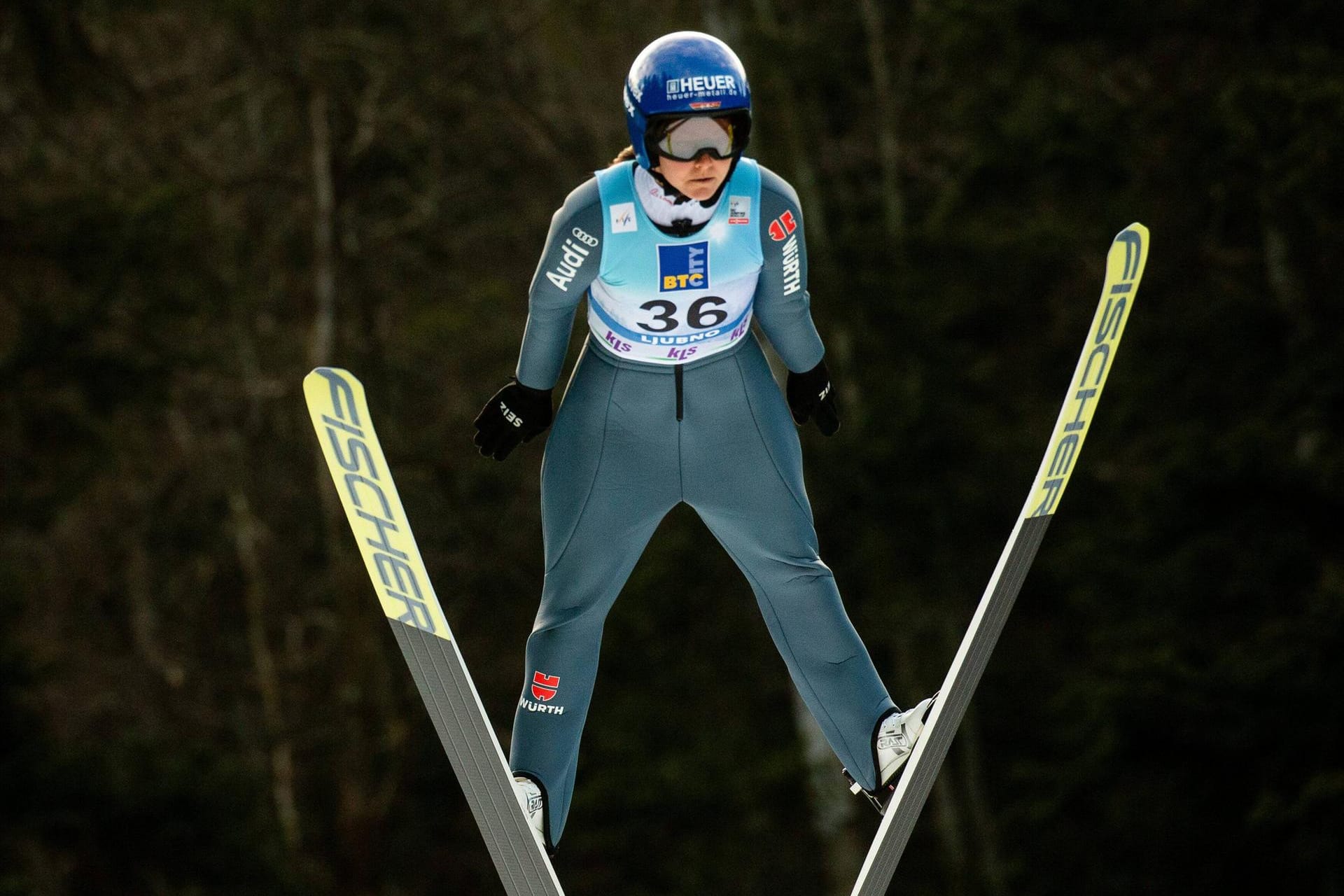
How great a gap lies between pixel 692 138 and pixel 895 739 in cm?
127

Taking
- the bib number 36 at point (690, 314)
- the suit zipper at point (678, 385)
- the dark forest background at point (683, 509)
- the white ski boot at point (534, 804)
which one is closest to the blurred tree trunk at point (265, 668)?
the dark forest background at point (683, 509)

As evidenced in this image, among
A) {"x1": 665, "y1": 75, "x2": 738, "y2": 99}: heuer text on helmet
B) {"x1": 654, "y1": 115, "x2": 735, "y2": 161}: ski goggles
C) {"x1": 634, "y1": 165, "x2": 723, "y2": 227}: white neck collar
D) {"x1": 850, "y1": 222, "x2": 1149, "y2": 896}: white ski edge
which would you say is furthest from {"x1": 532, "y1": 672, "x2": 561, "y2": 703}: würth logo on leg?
{"x1": 665, "y1": 75, "x2": 738, "y2": 99}: heuer text on helmet

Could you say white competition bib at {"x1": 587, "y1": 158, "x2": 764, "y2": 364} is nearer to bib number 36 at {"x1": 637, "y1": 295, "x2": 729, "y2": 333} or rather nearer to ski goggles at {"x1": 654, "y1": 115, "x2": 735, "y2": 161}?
bib number 36 at {"x1": 637, "y1": 295, "x2": 729, "y2": 333}

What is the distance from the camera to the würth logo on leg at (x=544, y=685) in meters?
3.49

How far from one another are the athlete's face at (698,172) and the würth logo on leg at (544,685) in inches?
39.0

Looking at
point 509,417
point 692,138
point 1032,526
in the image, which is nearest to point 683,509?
point 1032,526

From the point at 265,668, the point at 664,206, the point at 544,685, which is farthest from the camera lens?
the point at 265,668

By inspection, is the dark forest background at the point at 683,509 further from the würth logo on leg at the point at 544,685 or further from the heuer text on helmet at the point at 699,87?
the würth logo on leg at the point at 544,685

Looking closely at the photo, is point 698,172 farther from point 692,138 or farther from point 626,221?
point 626,221

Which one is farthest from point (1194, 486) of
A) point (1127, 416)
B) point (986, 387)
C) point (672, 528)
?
point (672, 528)

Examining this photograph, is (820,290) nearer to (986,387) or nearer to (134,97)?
(986,387)

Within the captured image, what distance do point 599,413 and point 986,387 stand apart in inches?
361

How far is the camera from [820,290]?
11.2 m

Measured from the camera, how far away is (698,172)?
124 inches
